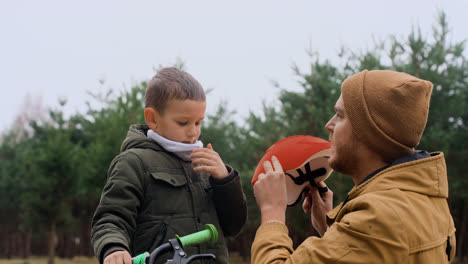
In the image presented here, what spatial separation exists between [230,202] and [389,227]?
1106 mm

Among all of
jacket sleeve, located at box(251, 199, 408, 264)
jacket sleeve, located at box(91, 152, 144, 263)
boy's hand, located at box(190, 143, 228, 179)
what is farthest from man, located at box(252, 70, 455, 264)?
jacket sleeve, located at box(91, 152, 144, 263)

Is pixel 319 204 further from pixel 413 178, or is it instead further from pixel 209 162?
pixel 413 178

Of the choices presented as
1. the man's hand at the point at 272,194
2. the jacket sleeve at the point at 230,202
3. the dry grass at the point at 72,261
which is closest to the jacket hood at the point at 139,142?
the jacket sleeve at the point at 230,202

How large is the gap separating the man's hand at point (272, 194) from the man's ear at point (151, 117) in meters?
0.84

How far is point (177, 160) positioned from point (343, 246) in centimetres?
122

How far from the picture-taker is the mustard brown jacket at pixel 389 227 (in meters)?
1.76

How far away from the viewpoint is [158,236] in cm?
244

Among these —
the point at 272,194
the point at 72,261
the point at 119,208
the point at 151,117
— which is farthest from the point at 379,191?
the point at 72,261

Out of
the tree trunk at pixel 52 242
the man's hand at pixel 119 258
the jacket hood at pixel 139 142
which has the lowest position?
the tree trunk at pixel 52 242

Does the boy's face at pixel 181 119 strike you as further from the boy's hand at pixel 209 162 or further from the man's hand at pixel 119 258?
the man's hand at pixel 119 258

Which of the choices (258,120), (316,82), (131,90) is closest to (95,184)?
(131,90)

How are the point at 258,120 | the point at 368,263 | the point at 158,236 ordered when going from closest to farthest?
the point at 368,263
the point at 158,236
the point at 258,120

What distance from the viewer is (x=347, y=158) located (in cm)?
209

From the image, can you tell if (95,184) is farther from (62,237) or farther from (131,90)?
(62,237)
